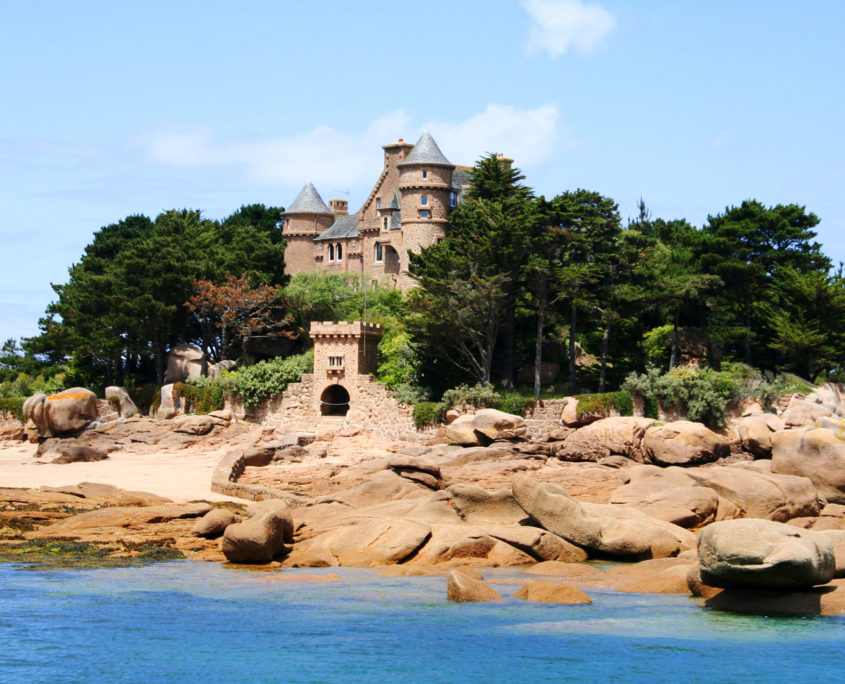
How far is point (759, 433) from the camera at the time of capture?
36344mm

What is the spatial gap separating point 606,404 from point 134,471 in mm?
17898

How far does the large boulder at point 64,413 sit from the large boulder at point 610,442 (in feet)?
70.2

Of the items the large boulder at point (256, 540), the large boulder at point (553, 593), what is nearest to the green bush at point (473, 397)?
the large boulder at point (256, 540)

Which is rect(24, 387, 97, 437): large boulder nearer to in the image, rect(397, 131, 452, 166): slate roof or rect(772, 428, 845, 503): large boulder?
rect(397, 131, 452, 166): slate roof

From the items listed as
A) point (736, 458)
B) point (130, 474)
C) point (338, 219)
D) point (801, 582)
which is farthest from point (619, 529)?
point (338, 219)

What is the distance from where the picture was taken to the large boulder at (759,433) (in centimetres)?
3603

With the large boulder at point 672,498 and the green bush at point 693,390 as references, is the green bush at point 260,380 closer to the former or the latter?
the green bush at point 693,390

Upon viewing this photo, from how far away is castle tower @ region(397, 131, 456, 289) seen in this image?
198ft

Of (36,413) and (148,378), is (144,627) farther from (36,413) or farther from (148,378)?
(148,378)

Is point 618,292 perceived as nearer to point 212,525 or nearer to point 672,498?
point 672,498

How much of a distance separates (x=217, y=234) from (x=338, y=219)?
32.6ft

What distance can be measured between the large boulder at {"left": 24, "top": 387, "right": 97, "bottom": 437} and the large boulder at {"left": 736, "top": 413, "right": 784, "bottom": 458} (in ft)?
89.1

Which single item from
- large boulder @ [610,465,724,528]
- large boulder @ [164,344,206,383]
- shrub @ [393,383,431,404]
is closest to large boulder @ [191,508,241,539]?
large boulder @ [610,465,724,528]

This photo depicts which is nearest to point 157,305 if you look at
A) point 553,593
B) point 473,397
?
point 473,397
